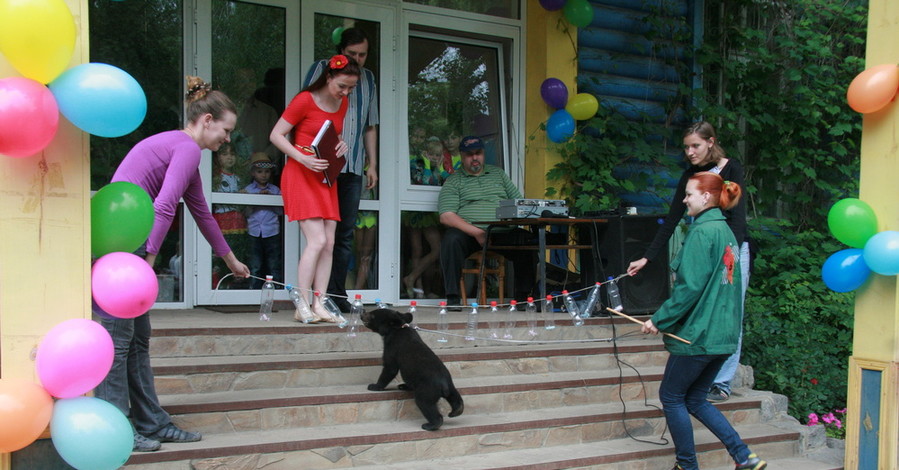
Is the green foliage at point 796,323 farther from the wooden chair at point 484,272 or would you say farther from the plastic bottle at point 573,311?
the wooden chair at point 484,272

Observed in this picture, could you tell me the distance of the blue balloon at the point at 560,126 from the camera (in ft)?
20.6

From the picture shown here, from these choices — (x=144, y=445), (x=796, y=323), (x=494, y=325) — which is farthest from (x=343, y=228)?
(x=796, y=323)

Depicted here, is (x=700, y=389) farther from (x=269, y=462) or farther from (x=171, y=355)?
(x=171, y=355)

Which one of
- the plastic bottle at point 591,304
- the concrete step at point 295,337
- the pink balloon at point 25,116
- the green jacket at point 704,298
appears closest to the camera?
the pink balloon at point 25,116

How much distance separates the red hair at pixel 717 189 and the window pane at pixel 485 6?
11.3 ft

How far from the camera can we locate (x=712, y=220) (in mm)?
3541

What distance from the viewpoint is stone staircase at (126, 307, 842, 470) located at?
354 cm

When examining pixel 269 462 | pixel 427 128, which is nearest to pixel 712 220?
pixel 269 462

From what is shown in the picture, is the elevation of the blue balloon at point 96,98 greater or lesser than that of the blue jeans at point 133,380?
greater

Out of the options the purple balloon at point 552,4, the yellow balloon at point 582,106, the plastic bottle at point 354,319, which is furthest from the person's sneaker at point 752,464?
the purple balloon at point 552,4

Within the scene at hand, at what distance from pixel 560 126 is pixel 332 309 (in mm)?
2595

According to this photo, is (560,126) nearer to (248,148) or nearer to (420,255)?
(420,255)

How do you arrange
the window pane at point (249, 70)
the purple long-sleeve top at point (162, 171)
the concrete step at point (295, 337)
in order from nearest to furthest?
the purple long-sleeve top at point (162, 171)
the concrete step at point (295, 337)
the window pane at point (249, 70)

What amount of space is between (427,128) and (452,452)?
10.8ft
